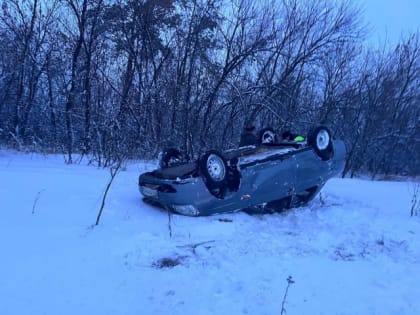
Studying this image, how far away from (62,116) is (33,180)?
9.86m

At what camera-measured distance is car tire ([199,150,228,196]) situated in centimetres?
462

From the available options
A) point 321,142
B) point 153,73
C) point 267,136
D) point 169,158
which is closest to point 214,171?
point 169,158

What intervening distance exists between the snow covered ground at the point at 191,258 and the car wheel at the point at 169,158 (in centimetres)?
80

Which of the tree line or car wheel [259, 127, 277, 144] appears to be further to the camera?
the tree line

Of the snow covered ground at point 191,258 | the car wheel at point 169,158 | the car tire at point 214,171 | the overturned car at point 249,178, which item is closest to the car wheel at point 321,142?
the overturned car at point 249,178

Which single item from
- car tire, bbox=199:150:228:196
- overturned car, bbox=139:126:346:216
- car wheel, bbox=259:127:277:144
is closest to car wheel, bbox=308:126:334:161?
overturned car, bbox=139:126:346:216

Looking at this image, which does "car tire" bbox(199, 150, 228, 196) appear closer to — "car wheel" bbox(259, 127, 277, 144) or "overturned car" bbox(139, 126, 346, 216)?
"overturned car" bbox(139, 126, 346, 216)

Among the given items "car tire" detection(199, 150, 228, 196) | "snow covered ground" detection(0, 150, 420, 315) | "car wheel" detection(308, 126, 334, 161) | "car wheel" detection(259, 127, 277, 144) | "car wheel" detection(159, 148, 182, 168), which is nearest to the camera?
"snow covered ground" detection(0, 150, 420, 315)

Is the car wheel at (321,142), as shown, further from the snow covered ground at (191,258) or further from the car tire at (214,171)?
Answer: the car tire at (214,171)

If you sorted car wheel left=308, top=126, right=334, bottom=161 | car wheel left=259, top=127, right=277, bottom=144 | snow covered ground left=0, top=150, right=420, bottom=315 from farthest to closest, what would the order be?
car wheel left=259, top=127, right=277, bottom=144 → car wheel left=308, top=126, right=334, bottom=161 → snow covered ground left=0, top=150, right=420, bottom=315

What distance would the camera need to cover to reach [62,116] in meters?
14.7

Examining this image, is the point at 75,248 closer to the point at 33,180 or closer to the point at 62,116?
the point at 33,180

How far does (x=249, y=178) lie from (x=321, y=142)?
1515 millimetres

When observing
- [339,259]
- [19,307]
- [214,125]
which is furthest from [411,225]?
[214,125]
